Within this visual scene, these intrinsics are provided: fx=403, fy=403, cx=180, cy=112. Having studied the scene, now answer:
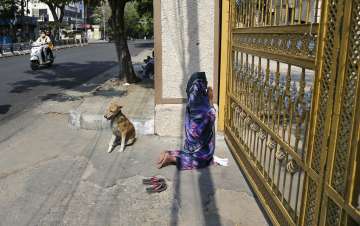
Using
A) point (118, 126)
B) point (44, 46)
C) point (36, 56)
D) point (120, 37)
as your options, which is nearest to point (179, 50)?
point (118, 126)

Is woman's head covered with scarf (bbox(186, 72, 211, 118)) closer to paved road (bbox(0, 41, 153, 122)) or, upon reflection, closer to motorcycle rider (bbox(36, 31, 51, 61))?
paved road (bbox(0, 41, 153, 122))

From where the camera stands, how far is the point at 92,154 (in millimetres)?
5629

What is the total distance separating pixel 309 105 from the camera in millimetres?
2844

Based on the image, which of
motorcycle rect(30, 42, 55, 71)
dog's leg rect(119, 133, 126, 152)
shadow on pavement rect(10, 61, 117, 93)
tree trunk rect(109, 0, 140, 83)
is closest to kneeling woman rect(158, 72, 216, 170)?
dog's leg rect(119, 133, 126, 152)

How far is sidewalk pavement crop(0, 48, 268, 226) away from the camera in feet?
12.5

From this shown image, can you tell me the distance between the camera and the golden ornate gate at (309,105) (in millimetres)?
2221

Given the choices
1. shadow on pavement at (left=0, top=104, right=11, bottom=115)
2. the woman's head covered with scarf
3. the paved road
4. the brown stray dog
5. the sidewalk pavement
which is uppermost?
the woman's head covered with scarf

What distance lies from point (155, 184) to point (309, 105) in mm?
2142

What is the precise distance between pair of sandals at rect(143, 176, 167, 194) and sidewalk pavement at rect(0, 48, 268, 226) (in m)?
0.07

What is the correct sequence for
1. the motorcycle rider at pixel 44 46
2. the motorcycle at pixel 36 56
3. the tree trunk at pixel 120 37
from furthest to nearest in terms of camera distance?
the motorcycle rider at pixel 44 46 → the motorcycle at pixel 36 56 → the tree trunk at pixel 120 37

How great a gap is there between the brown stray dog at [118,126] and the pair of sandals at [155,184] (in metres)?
1.14

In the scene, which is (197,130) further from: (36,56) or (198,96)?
(36,56)

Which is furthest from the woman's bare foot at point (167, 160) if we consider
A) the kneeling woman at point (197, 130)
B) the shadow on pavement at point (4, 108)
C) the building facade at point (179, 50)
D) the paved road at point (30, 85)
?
the shadow on pavement at point (4, 108)

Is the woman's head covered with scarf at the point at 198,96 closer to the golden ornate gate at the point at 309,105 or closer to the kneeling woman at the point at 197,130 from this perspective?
the kneeling woman at the point at 197,130
